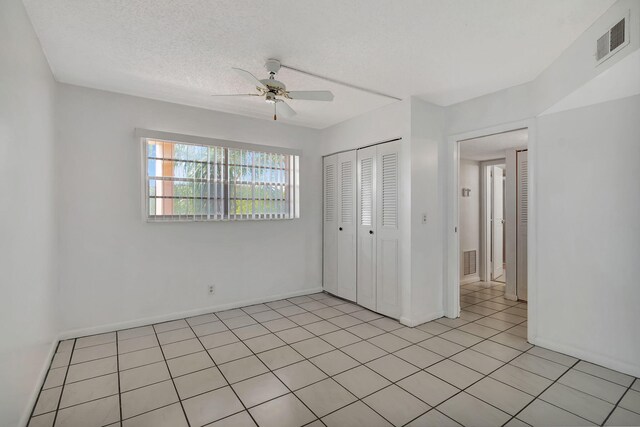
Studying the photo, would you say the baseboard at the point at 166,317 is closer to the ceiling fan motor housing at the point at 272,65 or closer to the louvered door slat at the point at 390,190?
the louvered door slat at the point at 390,190

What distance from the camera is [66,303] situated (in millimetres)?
3107

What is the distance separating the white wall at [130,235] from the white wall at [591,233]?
10.7 feet

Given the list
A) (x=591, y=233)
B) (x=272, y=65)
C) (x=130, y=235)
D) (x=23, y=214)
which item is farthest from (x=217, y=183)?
(x=591, y=233)

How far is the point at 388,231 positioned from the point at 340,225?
95 centimetres

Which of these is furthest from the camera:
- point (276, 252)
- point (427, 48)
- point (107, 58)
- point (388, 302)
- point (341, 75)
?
point (276, 252)

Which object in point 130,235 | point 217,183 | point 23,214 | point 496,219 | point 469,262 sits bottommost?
point 469,262

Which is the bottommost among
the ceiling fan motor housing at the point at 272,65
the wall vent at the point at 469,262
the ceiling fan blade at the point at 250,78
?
the wall vent at the point at 469,262

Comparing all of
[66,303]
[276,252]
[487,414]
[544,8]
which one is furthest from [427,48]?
[66,303]

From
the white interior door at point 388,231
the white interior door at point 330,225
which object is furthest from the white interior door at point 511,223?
the white interior door at point 330,225

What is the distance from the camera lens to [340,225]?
179 inches

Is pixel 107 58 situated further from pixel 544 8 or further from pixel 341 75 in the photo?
pixel 544 8

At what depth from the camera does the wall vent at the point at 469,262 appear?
5.45 m

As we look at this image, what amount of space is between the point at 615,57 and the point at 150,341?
14.6ft

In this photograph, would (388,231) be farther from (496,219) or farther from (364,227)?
(496,219)
